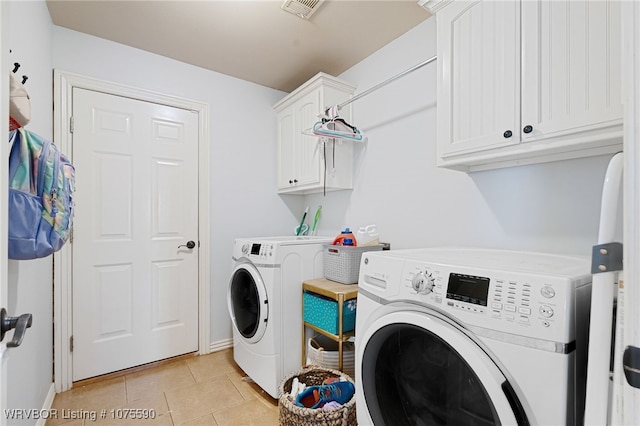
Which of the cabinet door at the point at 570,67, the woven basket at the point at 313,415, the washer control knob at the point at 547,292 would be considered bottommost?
the woven basket at the point at 313,415

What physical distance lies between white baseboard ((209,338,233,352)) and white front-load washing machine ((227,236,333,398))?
592 millimetres

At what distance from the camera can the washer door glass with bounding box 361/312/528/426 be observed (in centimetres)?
80

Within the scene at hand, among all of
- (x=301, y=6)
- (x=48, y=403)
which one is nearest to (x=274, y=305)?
(x=48, y=403)

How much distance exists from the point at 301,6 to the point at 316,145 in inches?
36.5

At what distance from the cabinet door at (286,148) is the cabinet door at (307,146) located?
0.07 metres

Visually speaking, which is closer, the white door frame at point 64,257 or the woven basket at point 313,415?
the woven basket at point 313,415

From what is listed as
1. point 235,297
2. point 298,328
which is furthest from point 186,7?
point 298,328

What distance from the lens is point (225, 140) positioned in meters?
2.69

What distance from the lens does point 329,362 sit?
1.84 m

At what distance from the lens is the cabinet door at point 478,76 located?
3.95ft

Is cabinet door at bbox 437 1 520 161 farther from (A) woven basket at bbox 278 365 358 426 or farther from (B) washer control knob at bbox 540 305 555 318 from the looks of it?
(A) woven basket at bbox 278 365 358 426

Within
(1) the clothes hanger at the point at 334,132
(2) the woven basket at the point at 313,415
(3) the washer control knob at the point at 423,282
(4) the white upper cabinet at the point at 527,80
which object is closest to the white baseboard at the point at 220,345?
(2) the woven basket at the point at 313,415

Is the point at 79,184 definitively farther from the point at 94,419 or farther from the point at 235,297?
the point at 94,419

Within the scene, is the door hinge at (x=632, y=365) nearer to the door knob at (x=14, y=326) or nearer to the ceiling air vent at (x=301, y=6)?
the door knob at (x=14, y=326)
